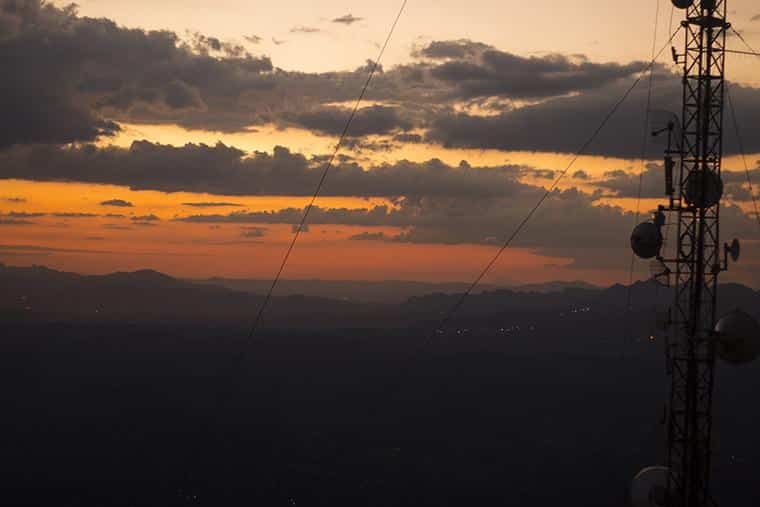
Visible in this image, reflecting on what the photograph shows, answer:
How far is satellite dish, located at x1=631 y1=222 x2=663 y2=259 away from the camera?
1104 inches

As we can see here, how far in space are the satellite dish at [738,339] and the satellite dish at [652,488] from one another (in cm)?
396

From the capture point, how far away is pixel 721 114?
26703 millimetres

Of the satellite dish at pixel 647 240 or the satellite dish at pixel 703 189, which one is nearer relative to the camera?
the satellite dish at pixel 703 189

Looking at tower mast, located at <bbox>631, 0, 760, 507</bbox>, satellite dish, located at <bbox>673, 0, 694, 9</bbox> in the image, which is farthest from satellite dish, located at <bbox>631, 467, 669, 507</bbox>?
satellite dish, located at <bbox>673, 0, 694, 9</bbox>

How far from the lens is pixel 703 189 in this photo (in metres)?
26.8

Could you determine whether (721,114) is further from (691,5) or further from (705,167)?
(691,5)

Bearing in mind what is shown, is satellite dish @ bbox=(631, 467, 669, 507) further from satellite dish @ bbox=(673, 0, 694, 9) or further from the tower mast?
satellite dish @ bbox=(673, 0, 694, 9)

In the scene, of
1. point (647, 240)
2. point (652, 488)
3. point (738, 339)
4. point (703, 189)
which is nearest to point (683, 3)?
point (703, 189)

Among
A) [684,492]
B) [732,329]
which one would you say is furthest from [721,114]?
[684,492]

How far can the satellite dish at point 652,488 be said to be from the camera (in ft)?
89.7

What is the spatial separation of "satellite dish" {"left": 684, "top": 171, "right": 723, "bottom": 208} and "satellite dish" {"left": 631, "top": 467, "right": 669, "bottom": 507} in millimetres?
8015

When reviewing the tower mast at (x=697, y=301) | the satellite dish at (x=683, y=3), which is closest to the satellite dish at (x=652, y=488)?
the tower mast at (x=697, y=301)

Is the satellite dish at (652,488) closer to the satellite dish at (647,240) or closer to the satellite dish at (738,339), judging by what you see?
the satellite dish at (738,339)

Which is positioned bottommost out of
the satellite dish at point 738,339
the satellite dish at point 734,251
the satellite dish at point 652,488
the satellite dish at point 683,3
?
the satellite dish at point 652,488
